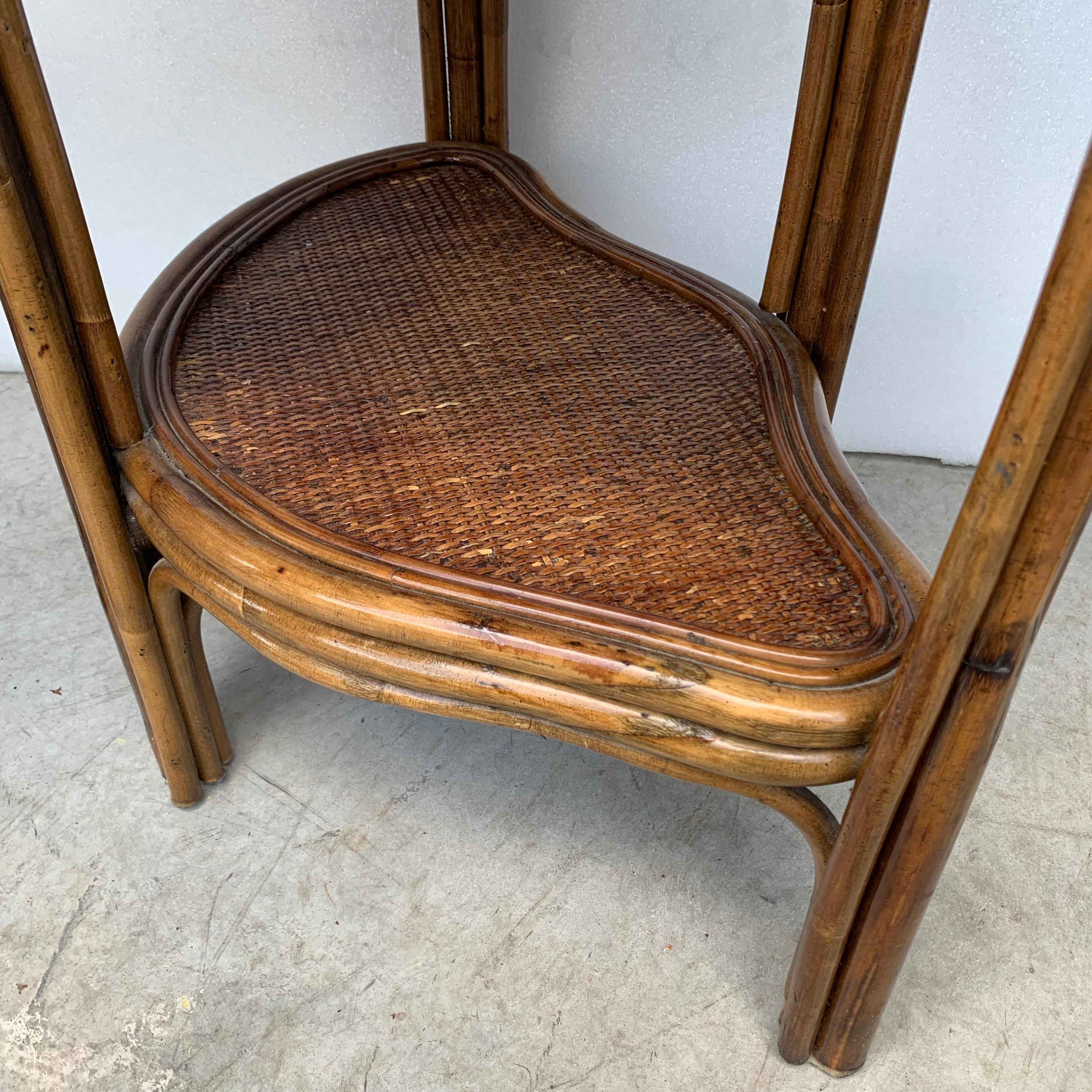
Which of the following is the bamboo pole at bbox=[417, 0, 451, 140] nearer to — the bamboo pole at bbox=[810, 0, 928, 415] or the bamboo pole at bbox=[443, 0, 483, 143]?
the bamboo pole at bbox=[443, 0, 483, 143]

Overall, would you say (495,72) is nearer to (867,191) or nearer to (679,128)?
(679,128)

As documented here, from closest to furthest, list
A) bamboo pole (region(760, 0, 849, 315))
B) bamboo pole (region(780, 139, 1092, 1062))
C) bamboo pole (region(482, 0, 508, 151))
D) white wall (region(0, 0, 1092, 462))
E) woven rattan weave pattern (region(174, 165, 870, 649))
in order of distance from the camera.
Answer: bamboo pole (region(780, 139, 1092, 1062)) → woven rattan weave pattern (region(174, 165, 870, 649)) → bamboo pole (region(760, 0, 849, 315)) → bamboo pole (region(482, 0, 508, 151)) → white wall (region(0, 0, 1092, 462))

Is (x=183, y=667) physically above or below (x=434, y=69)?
below

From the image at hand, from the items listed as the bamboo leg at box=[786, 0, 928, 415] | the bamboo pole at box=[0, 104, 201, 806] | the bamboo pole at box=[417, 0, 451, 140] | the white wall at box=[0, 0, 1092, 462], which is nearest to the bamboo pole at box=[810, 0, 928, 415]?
the bamboo leg at box=[786, 0, 928, 415]

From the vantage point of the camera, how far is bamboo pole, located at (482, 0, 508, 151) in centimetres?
101

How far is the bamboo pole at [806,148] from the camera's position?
791 mm

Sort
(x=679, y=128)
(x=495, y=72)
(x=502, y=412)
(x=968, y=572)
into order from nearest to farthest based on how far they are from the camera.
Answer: (x=968, y=572) → (x=502, y=412) → (x=495, y=72) → (x=679, y=128)

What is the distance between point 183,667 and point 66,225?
334 millimetres

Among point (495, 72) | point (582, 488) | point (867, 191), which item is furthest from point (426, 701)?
point (495, 72)

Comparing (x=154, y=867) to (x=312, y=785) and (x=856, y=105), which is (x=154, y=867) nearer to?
(x=312, y=785)

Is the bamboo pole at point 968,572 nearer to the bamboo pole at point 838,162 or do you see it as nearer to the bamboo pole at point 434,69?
the bamboo pole at point 838,162

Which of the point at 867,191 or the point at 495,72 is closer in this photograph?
the point at 867,191

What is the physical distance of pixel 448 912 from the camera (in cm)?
86

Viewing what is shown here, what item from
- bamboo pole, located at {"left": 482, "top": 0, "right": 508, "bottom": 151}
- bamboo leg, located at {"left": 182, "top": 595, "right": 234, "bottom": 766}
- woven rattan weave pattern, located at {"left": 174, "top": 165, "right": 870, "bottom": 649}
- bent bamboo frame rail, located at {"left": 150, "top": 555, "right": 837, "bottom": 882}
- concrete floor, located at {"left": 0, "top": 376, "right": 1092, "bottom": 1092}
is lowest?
concrete floor, located at {"left": 0, "top": 376, "right": 1092, "bottom": 1092}
